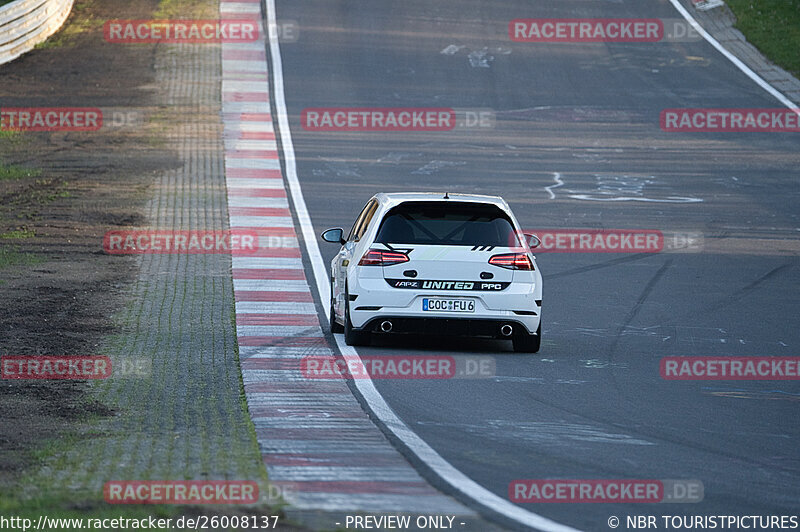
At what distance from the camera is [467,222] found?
484 inches

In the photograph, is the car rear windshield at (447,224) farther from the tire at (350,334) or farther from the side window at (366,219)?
the tire at (350,334)

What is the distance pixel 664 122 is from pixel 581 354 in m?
17.8

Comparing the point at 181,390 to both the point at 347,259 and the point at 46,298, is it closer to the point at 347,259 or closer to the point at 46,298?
the point at 347,259

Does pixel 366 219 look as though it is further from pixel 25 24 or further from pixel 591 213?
pixel 25 24

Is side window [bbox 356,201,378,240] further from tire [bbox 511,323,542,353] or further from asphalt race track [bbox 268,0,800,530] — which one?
tire [bbox 511,323,542,353]

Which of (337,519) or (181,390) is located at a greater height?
(337,519)

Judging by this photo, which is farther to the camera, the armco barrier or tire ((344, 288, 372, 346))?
the armco barrier

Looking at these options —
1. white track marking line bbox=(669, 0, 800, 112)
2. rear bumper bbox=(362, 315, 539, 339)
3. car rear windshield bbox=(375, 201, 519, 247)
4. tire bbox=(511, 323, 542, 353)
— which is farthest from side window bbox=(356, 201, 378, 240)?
white track marking line bbox=(669, 0, 800, 112)

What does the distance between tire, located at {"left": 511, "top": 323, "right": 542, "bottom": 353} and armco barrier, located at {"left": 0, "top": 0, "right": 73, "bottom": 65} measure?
2426cm

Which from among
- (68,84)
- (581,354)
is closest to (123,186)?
(68,84)

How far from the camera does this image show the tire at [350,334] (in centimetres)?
1215

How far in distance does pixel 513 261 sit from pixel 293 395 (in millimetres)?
3044

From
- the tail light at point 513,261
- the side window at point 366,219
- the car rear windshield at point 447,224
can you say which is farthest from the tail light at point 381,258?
the tail light at point 513,261

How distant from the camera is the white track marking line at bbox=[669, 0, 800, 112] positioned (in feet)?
→ 99.0
